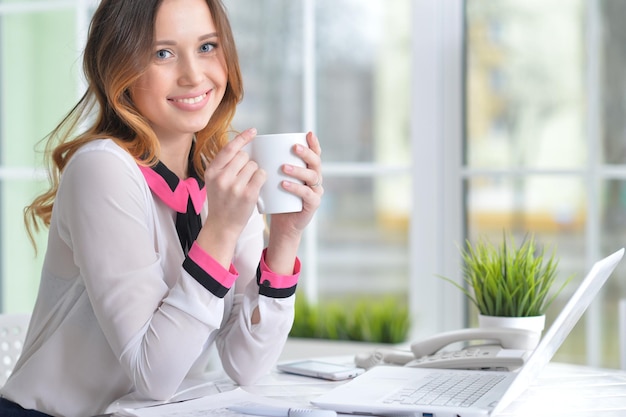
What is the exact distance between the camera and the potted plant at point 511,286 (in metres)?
1.58

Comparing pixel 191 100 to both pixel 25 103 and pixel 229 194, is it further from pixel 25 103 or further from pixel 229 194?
pixel 25 103

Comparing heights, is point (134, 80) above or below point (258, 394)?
above

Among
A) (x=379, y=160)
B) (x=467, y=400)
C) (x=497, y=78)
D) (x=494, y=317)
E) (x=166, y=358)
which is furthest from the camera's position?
(x=379, y=160)

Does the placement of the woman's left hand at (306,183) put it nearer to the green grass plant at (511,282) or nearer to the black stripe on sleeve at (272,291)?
the black stripe on sleeve at (272,291)

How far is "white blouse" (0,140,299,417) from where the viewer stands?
1.26m

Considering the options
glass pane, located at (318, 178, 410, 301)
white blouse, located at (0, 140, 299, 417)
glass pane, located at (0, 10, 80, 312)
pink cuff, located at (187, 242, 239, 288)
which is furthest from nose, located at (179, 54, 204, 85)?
glass pane, located at (318, 178, 410, 301)

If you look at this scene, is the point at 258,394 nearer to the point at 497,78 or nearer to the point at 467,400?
the point at 467,400

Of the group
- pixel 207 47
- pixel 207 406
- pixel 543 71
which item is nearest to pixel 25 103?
pixel 207 47

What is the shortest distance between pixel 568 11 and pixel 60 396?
784 cm

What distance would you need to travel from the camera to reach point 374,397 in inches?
47.3

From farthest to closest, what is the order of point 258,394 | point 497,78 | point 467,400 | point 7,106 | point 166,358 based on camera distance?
point 497,78 < point 7,106 < point 258,394 < point 166,358 < point 467,400

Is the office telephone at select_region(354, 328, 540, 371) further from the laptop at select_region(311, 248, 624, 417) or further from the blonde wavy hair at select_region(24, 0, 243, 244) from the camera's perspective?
the blonde wavy hair at select_region(24, 0, 243, 244)

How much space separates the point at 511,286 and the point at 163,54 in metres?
0.76

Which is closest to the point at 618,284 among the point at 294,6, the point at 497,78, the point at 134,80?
the point at 294,6
